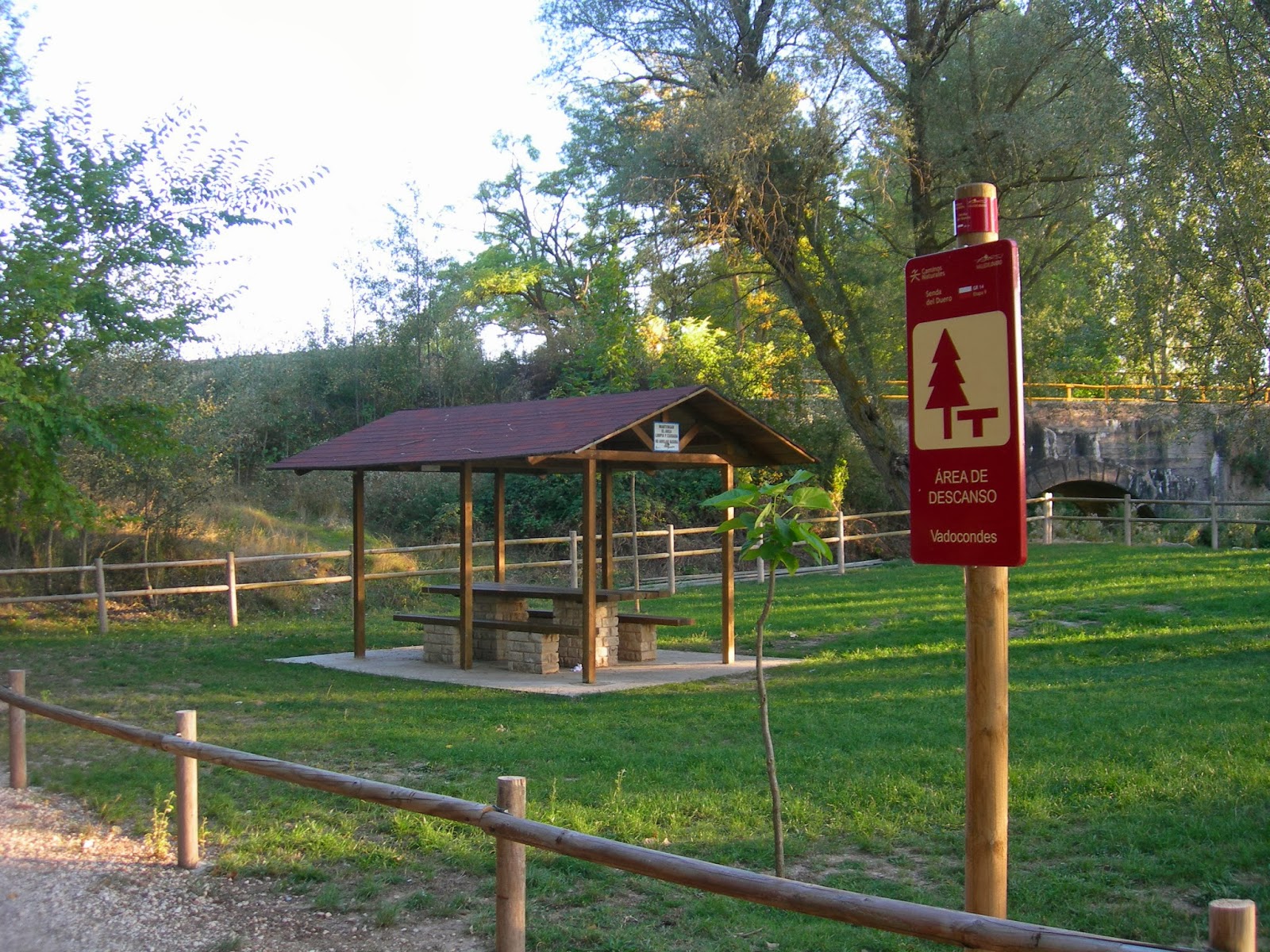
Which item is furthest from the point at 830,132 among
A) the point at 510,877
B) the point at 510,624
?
the point at 510,877

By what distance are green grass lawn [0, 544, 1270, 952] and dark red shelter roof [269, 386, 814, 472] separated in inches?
91.7

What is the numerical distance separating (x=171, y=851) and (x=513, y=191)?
41.2 metres

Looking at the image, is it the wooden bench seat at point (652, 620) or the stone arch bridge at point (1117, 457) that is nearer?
the wooden bench seat at point (652, 620)

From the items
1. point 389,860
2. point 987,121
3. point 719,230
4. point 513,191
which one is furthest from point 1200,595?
point 513,191

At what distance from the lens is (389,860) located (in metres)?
5.97

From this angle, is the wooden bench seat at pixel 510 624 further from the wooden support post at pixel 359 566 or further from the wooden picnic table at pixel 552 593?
the wooden support post at pixel 359 566

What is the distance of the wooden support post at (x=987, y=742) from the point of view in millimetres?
3199

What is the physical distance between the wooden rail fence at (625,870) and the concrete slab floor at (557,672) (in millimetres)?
5341

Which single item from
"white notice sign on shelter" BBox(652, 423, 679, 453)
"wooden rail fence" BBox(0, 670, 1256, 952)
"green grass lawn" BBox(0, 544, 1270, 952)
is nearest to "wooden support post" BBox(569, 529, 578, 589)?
"green grass lawn" BBox(0, 544, 1270, 952)

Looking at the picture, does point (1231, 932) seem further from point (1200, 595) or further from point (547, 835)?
point (1200, 595)

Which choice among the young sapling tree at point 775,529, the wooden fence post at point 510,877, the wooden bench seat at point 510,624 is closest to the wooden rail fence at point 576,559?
the wooden bench seat at point 510,624

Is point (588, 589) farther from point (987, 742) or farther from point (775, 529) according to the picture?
point (987, 742)

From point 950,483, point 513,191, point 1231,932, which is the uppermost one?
point 513,191

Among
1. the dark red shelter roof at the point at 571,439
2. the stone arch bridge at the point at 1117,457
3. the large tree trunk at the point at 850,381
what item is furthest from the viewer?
the stone arch bridge at the point at 1117,457
